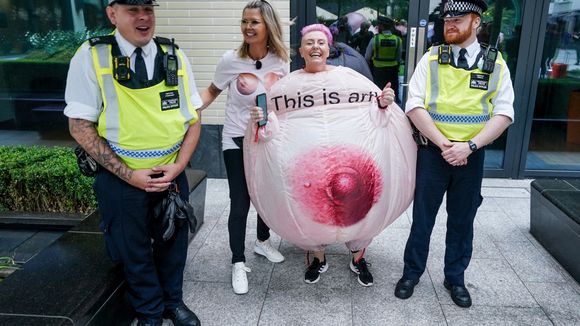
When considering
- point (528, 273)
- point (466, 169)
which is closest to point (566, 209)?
point (528, 273)

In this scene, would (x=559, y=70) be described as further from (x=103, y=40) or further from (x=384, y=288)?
(x=103, y=40)

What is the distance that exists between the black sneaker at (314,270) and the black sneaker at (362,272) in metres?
0.22

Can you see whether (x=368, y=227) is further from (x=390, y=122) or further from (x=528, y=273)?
(x=528, y=273)

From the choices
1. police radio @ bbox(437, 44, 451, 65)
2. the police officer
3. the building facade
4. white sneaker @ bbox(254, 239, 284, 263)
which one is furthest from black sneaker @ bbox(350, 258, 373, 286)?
the building facade

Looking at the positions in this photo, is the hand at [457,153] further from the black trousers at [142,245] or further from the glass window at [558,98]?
the glass window at [558,98]

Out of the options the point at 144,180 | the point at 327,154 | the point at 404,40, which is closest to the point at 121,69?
the point at 144,180

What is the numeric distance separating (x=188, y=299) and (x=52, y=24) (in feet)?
14.6

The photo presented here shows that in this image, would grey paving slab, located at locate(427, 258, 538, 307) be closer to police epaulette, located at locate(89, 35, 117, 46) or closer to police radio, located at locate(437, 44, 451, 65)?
police radio, located at locate(437, 44, 451, 65)

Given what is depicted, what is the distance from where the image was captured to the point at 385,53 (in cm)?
538

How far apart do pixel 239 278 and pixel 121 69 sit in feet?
5.33

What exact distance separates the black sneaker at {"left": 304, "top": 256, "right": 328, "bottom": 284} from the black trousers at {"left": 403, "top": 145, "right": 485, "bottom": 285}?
602mm

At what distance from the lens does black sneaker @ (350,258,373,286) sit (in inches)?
A: 127

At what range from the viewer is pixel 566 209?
3.45m

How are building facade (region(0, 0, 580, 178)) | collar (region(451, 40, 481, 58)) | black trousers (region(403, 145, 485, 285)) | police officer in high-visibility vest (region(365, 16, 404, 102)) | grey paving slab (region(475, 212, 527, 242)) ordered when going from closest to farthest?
collar (region(451, 40, 481, 58)) < black trousers (region(403, 145, 485, 285)) < grey paving slab (region(475, 212, 527, 242)) < building facade (region(0, 0, 580, 178)) < police officer in high-visibility vest (region(365, 16, 404, 102))
